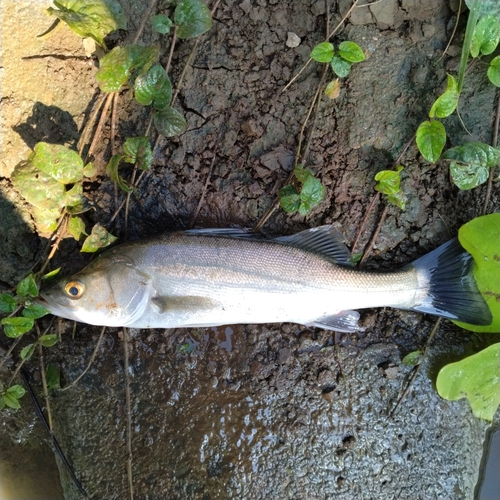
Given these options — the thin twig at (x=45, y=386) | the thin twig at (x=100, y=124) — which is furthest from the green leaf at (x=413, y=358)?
the thin twig at (x=100, y=124)

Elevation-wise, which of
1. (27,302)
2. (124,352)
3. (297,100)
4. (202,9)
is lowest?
(124,352)

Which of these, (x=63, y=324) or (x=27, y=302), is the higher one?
(x=27, y=302)

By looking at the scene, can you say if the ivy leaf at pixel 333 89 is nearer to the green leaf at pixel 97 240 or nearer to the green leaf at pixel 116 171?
the green leaf at pixel 116 171

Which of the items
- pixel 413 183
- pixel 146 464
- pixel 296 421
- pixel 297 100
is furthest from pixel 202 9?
pixel 146 464

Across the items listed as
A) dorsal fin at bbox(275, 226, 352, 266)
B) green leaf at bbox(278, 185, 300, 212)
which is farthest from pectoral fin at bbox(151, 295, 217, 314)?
green leaf at bbox(278, 185, 300, 212)

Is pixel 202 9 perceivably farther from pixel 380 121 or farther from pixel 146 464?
pixel 146 464

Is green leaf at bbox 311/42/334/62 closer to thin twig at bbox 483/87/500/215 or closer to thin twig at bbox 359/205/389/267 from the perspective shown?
thin twig at bbox 359/205/389/267

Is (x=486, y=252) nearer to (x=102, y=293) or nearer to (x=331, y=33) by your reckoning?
(x=331, y=33)
